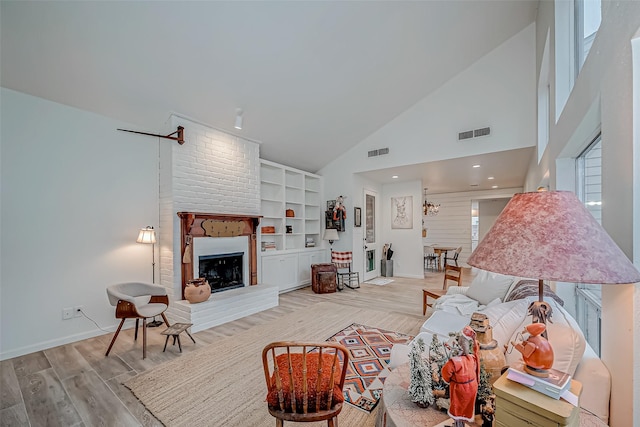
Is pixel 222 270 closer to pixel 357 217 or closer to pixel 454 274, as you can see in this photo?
pixel 357 217

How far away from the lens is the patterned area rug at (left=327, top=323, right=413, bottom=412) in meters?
2.11

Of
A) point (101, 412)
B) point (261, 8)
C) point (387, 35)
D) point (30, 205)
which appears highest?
point (387, 35)

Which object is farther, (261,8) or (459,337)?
(261,8)

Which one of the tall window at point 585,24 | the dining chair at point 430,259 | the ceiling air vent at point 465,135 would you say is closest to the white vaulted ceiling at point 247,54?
the ceiling air vent at point 465,135

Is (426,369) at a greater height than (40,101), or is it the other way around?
(40,101)

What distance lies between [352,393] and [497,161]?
187 inches

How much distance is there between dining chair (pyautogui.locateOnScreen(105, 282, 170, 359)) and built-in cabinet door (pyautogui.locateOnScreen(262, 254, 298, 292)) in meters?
2.07

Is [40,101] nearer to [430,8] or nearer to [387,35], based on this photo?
[387,35]

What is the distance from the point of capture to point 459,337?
0.99 meters

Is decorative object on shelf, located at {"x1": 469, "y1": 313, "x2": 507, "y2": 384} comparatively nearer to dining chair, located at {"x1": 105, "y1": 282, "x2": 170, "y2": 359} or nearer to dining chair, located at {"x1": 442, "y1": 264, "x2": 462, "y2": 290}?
dining chair, located at {"x1": 442, "y1": 264, "x2": 462, "y2": 290}

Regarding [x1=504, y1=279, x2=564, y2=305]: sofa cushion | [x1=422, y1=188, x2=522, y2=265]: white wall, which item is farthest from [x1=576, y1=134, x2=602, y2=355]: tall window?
[x1=422, y1=188, x2=522, y2=265]: white wall

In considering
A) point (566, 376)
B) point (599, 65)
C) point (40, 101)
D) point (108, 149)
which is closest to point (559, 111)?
point (599, 65)

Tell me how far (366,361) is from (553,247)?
89.9 inches

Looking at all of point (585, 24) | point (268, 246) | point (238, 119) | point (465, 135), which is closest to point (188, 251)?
point (268, 246)
